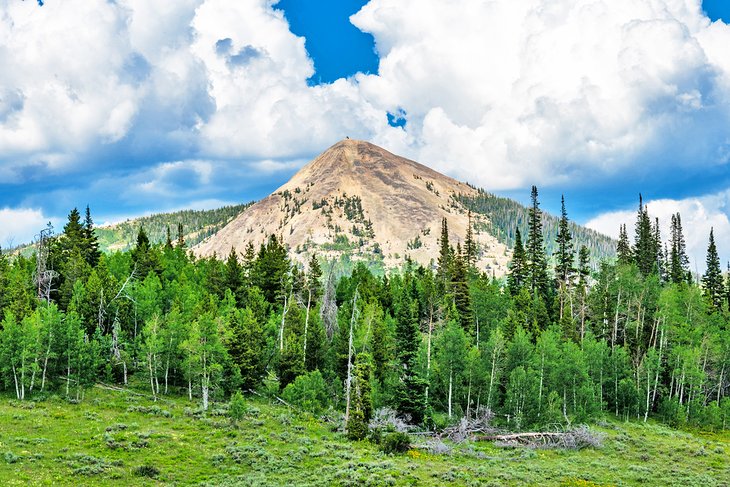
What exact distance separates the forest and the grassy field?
16.4 ft

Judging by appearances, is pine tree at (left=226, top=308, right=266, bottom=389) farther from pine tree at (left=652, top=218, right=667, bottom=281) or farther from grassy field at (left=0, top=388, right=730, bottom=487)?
pine tree at (left=652, top=218, right=667, bottom=281)

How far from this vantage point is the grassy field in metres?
41.1

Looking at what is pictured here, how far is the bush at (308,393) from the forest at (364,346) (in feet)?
0.49

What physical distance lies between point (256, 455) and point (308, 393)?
18748 mm

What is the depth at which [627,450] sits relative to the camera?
5934 centimetres

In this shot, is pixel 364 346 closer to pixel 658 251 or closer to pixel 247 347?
pixel 247 347

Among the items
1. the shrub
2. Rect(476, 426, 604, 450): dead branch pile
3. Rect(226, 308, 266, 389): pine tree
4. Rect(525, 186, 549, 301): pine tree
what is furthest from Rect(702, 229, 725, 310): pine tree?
the shrub

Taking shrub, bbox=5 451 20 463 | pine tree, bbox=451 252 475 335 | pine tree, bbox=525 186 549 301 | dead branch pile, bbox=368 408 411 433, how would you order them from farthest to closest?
1. pine tree, bbox=525 186 549 301
2. pine tree, bbox=451 252 475 335
3. dead branch pile, bbox=368 408 411 433
4. shrub, bbox=5 451 20 463

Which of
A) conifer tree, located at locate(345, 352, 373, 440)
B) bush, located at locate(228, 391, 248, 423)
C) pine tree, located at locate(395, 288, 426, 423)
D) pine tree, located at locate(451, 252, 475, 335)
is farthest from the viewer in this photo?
pine tree, located at locate(451, 252, 475, 335)

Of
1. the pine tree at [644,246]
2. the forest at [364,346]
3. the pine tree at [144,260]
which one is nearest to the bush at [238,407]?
the forest at [364,346]

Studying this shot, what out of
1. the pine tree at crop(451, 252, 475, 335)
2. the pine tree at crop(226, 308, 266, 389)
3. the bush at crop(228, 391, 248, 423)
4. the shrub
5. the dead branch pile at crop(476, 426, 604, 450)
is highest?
the pine tree at crop(451, 252, 475, 335)

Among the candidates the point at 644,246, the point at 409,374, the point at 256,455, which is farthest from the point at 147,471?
the point at 644,246

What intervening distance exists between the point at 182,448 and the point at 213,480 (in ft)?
28.5

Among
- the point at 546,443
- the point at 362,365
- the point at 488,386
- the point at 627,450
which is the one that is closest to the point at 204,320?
the point at 362,365
